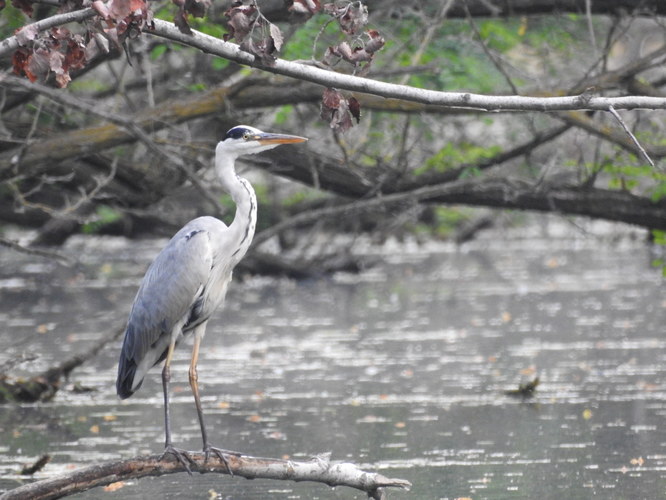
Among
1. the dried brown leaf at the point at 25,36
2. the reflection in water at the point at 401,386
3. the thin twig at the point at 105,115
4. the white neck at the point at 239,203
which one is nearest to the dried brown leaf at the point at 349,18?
the dried brown leaf at the point at 25,36

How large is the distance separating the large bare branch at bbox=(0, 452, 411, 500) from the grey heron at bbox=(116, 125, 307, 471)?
60 centimetres

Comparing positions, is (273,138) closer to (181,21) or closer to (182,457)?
(182,457)

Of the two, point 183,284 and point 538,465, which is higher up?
point 183,284

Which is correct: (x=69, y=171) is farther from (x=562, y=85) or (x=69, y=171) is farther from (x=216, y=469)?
(x=216, y=469)

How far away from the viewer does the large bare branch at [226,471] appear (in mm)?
5961

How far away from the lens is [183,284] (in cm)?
691

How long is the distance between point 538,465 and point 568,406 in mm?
1944

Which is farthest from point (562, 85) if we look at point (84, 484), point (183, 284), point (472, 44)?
point (84, 484)

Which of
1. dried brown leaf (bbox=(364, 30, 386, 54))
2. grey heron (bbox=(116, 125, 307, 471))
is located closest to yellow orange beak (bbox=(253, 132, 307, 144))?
grey heron (bbox=(116, 125, 307, 471))

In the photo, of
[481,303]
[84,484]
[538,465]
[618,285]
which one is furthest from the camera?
[618,285]

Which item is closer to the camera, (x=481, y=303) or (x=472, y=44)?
(x=472, y=44)

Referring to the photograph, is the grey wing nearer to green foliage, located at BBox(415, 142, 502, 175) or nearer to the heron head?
the heron head

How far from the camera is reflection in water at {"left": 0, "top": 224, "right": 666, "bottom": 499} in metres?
7.77

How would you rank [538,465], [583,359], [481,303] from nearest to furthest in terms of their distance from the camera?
[538,465], [583,359], [481,303]
